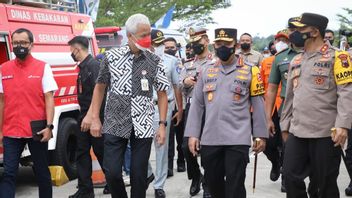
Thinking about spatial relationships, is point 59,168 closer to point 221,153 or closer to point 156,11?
point 221,153

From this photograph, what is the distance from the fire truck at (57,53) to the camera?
25.6ft

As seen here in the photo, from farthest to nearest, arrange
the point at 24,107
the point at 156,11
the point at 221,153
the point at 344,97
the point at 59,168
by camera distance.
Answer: the point at 156,11 < the point at 59,168 < the point at 24,107 < the point at 221,153 < the point at 344,97

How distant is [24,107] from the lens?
5945mm

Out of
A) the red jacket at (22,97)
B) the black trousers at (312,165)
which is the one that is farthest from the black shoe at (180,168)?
the black trousers at (312,165)

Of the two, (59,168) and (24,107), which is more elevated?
(24,107)

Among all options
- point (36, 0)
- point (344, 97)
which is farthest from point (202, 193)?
point (36, 0)

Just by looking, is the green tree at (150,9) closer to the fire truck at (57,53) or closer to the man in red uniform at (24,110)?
the fire truck at (57,53)

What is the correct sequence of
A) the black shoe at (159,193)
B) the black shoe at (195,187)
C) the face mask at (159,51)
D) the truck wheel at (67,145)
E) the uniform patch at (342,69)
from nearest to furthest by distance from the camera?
the uniform patch at (342,69) < the black shoe at (159,193) < the black shoe at (195,187) < the face mask at (159,51) < the truck wheel at (67,145)

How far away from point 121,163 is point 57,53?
12.5 feet

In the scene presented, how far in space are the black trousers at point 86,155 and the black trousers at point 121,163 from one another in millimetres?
2020

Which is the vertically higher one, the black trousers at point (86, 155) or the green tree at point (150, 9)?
the green tree at point (150, 9)

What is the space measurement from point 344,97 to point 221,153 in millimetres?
1172

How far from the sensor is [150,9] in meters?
23.3

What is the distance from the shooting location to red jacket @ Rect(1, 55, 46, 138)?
19.4ft
